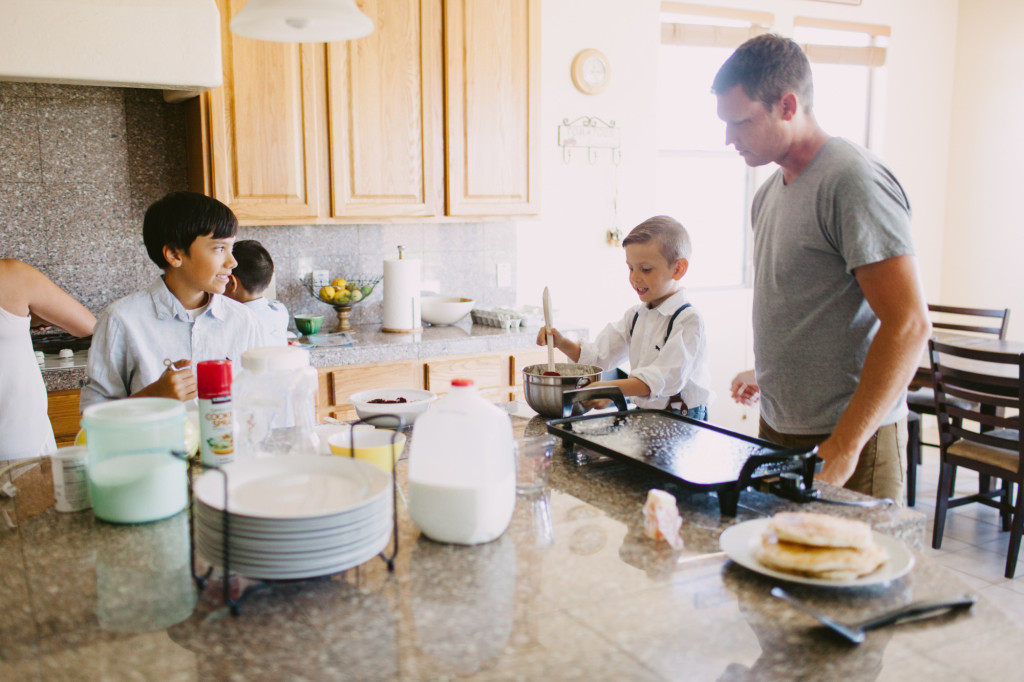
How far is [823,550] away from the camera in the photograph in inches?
42.1

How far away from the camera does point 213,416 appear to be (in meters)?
1.34

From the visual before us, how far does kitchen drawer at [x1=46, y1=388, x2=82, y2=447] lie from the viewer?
273 cm

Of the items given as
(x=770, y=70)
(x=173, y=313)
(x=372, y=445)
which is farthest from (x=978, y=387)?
(x=173, y=313)

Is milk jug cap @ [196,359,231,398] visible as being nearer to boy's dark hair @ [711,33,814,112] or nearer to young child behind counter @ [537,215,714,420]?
young child behind counter @ [537,215,714,420]

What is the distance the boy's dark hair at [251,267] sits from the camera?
118 inches

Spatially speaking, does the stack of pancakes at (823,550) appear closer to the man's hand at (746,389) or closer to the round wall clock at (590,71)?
the man's hand at (746,389)

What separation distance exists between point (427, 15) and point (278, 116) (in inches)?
30.5

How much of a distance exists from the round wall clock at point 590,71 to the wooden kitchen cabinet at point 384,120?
20.1 inches

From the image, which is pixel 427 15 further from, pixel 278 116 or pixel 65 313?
pixel 65 313

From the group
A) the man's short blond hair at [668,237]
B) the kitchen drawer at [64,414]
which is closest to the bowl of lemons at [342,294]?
the kitchen drawer at [64,414]

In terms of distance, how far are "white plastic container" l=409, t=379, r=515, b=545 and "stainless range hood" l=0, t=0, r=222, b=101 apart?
7.10 ft

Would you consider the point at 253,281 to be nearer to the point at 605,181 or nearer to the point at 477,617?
the point at 605,181

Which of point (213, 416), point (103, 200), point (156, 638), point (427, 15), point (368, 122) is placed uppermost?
point (427, 15)

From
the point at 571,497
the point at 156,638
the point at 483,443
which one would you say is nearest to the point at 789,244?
the point at 571,497
